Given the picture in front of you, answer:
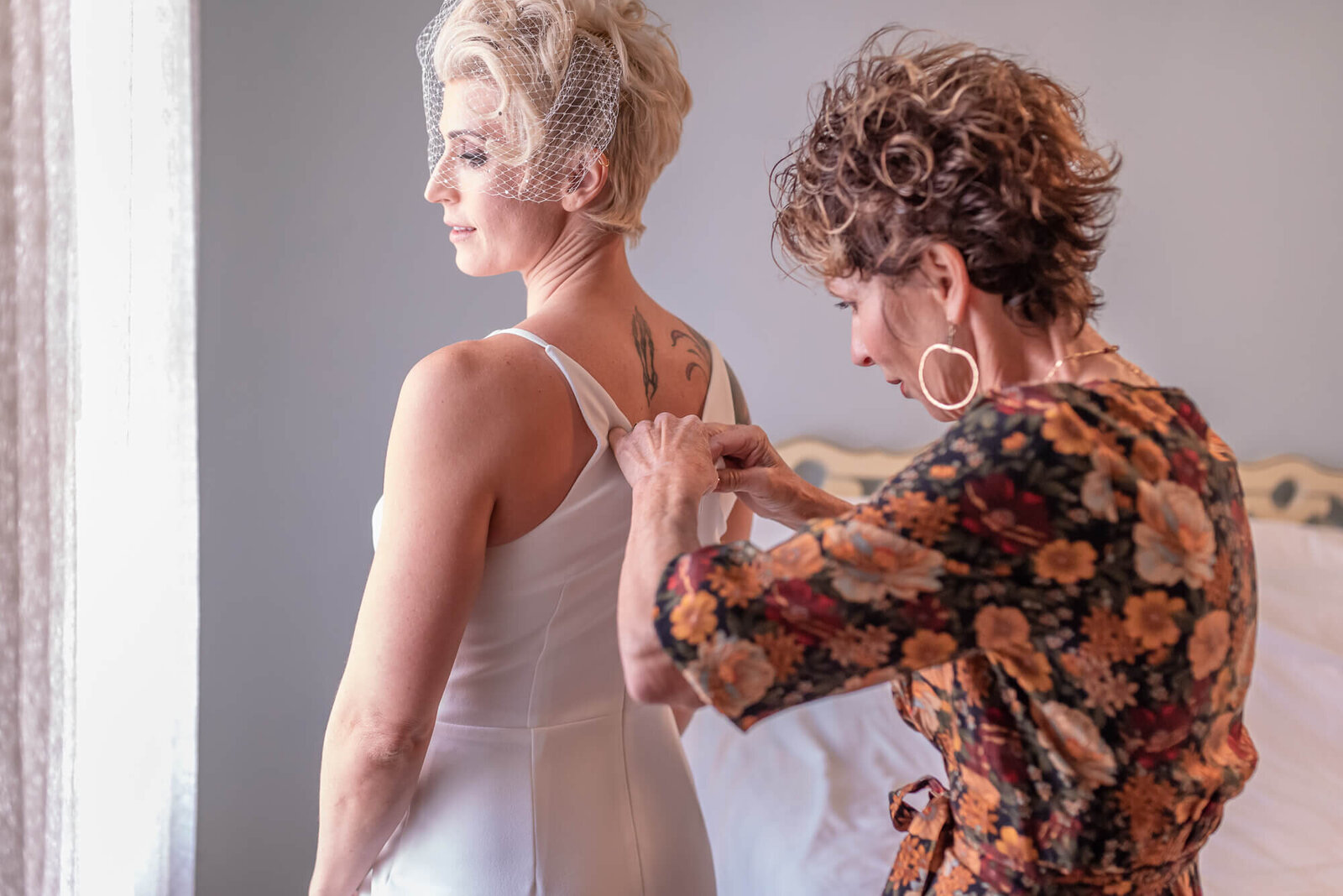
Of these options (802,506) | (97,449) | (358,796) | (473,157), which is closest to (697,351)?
(802,506)

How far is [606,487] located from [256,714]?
1769 mm

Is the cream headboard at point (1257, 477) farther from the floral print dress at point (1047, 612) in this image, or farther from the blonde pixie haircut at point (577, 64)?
the floral print dress at point (1047, 612)

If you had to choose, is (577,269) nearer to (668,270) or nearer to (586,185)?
(586,185)

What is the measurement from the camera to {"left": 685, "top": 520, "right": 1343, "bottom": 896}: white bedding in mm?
1523

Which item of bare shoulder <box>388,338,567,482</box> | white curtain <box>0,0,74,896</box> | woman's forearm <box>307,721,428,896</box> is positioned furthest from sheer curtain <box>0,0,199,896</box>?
bare shoulder <box>388,338,567,482</box>

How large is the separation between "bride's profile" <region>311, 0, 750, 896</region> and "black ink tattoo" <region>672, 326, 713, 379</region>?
0.05 feet

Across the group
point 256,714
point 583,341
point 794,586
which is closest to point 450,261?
point 256,714

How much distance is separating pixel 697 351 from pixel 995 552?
1.96 ft

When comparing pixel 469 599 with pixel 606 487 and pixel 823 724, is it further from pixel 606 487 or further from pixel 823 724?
pixel 823 724

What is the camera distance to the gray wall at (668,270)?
2301 mm

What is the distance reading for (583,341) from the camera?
991 millimetres

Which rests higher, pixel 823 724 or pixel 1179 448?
pixel 1179 448

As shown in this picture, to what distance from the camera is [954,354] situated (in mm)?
812

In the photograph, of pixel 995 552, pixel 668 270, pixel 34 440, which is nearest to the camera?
pixel 995 552
